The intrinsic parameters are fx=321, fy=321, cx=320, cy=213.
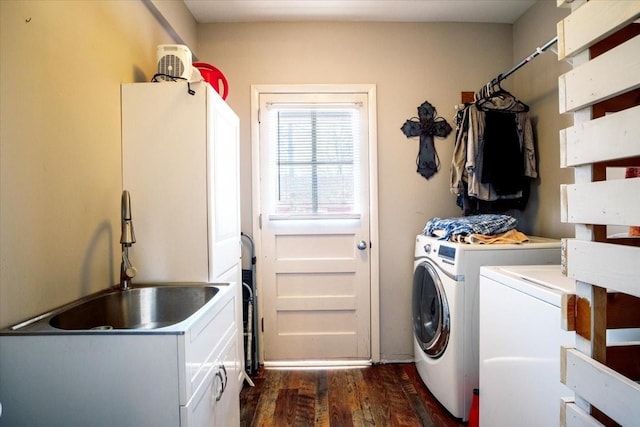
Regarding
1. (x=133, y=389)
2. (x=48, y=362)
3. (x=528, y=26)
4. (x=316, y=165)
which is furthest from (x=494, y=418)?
(x=528, y=26)

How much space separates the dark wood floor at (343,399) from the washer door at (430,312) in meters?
0.32

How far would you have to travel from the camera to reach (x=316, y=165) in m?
2.52

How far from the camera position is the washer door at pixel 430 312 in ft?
6.15

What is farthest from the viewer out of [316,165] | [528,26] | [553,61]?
[316,165]

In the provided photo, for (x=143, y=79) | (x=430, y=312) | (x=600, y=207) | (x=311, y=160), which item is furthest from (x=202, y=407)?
(x=311, y=160)

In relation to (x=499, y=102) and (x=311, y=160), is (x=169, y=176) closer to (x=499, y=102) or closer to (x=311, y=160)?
(x=311, y=160)

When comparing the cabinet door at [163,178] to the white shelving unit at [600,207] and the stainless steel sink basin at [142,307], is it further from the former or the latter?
the white shelving unit at [600,207]

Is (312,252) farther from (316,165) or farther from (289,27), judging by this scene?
(289,27)

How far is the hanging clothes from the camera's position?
217 centimetres

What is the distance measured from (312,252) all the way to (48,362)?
1806 mm

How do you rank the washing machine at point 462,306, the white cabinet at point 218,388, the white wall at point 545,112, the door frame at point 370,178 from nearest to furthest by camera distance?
the white cabinet at point 218,388 < the washing machine at point 462,306 < the white wall at point 545,112 < the door frame at point 370,178

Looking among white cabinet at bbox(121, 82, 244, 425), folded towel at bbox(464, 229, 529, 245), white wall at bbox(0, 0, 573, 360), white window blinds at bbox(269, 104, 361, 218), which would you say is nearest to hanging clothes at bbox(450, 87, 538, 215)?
white wall at bbox(0, 0, 573, 360)

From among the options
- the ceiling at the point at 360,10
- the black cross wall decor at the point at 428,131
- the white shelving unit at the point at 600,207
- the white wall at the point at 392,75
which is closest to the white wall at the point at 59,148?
the ceiling at the point at 360,10

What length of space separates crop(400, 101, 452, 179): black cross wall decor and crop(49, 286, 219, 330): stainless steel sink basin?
1837 mm
